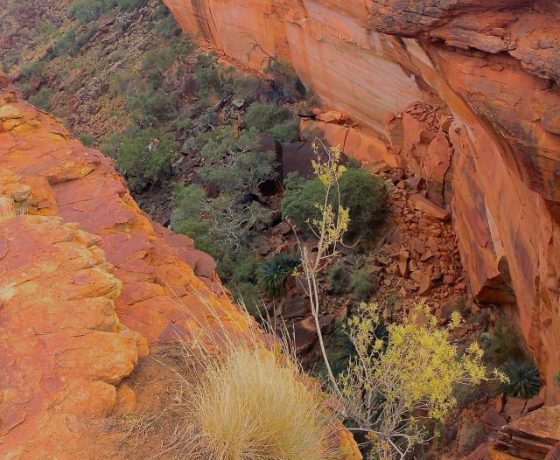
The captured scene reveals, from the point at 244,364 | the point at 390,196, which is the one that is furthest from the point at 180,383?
the point at 390,196

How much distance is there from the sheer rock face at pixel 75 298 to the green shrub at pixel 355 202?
6287 millimetres

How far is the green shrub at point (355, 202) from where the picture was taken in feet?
39.1

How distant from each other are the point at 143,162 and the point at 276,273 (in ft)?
24.1

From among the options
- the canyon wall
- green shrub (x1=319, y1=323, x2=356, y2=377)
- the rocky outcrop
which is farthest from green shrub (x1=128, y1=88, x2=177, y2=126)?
the rocky outcrop

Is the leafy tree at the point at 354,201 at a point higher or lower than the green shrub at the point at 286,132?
lower

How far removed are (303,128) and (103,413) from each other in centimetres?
1350

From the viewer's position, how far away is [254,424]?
3197mm

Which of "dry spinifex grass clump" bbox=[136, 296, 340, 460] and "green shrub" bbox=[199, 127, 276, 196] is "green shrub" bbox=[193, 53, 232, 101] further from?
"dry spinifex grass clump" bbox=[136, 296, 340, 460]

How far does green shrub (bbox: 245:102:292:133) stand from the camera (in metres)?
16.8

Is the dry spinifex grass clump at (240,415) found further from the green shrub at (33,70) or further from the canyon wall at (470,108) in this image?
the green shrub at (33,70)

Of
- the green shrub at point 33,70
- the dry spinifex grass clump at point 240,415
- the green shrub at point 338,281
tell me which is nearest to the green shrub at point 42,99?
the green shrub at point 33,70

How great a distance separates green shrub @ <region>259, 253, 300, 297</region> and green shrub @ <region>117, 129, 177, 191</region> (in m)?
6.41

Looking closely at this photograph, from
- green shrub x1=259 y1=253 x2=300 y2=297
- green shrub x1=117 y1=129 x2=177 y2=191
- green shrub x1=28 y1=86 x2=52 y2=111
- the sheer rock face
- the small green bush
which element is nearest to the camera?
the sheer rock face

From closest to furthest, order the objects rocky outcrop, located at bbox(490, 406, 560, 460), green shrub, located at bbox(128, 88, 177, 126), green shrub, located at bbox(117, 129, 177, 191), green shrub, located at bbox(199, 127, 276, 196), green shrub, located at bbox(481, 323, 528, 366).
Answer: rocky outcrop, located at bbox(490, 406, 560, 460), green shrub, located at bbox(481, 323, 528, 366), green shrub, located at bbox(199, 127, 276, 196), green shrub, located at bbox(117, 129, 177, 191), green shrub, located at bbox(128, 88, 177, 126)
